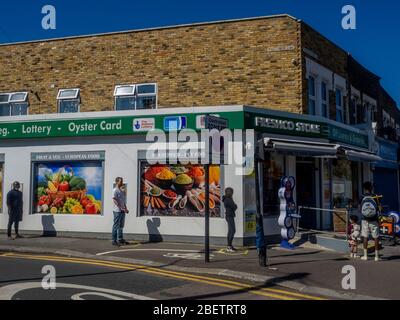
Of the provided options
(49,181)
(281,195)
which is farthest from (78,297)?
(49,181)

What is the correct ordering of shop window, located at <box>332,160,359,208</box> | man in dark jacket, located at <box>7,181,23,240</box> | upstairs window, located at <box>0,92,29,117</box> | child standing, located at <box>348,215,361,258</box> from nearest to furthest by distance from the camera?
child standing, located at <box>348,215,361,258</box>
man in dark jacket, located at <box>7,181,23,240</box>
shop window, located at <box>332,160,359,208</box>
upstairs window, located at <box>0,92,29,117</box>

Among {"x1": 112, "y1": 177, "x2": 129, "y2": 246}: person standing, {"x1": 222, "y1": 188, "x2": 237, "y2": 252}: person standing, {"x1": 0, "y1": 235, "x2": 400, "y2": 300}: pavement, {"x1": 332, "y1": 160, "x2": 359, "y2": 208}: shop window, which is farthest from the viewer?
{"x1": 332, "y1": 160, "x2": 359, "y2": 208}: shop window

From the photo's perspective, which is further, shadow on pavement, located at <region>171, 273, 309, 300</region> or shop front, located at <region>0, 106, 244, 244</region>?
shop front, located at <region>0, 106, 244, 244</region>

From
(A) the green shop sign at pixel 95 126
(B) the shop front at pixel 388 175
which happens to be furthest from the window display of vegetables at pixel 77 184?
(B) the shop front at pixel 388 175

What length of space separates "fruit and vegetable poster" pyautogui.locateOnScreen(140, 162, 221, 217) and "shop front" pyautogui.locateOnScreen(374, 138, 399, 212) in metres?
9.98

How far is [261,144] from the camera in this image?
10.6 metres

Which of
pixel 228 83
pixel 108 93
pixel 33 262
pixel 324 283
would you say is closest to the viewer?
pixel 324 283

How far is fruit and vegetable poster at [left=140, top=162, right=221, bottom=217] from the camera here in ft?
45.4

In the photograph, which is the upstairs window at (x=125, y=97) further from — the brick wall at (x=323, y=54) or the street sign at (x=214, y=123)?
the street sign at (x=214, y=123)

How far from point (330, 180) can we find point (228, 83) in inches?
190

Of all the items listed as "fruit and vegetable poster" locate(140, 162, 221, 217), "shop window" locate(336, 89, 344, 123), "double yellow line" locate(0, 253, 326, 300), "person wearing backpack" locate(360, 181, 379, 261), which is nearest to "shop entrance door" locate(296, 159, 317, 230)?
"fruit and vegetable poster" locate(140, 162, 221, 217)

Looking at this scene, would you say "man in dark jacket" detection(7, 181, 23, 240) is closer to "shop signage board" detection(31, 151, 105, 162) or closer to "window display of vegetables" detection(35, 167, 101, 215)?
"window display of vegetables" detection(35, 167, 101, 215)

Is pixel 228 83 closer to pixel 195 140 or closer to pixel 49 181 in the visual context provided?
pixel 195 140

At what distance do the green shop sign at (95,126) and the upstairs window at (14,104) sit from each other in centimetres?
348
